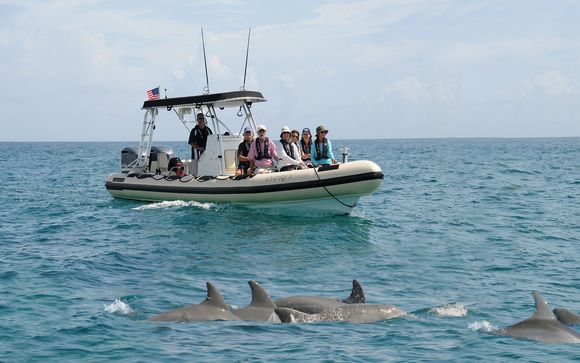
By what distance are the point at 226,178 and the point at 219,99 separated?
96.1 inches

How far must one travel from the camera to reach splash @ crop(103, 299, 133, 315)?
10.7 meters

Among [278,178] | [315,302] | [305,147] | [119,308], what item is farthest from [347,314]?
[305,147]

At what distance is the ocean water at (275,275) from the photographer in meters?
9.23

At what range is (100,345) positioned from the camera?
923cm

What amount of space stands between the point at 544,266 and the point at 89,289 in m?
8.82

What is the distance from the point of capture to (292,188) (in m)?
20.3

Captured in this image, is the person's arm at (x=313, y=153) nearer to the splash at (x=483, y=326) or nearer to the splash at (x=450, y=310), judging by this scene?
the splash at (x=450, y=310)

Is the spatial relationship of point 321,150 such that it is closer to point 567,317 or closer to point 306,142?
point 306,142

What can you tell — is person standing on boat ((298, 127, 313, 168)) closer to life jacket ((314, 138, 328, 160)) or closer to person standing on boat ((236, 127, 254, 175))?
life jacket ((314, 138, 328, 160))

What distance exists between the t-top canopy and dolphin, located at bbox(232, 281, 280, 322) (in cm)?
1250

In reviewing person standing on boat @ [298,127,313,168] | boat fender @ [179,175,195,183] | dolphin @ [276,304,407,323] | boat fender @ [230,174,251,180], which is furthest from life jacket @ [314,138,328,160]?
dolphin @ [276,304,407,323]

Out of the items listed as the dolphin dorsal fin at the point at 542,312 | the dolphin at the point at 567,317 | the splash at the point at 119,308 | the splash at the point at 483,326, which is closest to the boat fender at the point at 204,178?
the splash at the point at 119,308

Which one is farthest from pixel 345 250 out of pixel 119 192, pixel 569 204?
pixel 569 204

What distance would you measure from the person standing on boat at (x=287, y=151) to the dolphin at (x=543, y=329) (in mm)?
11955
